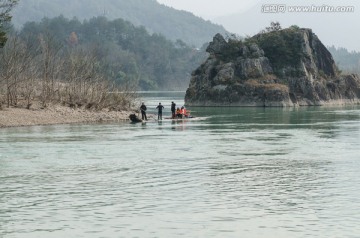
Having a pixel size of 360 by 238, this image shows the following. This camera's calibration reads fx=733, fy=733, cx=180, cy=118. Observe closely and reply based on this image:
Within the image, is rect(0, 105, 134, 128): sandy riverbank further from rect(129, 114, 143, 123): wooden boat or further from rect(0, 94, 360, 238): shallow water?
rect(0, 94, 360, 238): shallow water

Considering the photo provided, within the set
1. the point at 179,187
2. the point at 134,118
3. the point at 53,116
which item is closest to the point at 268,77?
the point at 134,118

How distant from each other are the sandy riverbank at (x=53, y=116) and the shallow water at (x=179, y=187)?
58.1 ft

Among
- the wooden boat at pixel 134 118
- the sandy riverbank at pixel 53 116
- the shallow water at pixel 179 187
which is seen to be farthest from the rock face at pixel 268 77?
the shallow water at pixel 179 187

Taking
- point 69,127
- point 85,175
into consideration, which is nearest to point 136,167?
point 85,175

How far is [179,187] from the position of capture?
92.4 ft

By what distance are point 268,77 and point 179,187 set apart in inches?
5128

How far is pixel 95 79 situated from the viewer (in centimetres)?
9575

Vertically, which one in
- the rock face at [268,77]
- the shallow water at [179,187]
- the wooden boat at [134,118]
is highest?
the rock face at [268,77]

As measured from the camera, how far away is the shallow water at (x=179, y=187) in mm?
21016

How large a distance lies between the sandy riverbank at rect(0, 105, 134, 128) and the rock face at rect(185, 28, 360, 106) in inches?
2666

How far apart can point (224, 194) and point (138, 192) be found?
3194 mm

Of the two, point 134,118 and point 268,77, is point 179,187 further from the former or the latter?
point 268,77

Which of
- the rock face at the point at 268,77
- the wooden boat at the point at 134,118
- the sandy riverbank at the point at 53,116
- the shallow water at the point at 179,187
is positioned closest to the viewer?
the shallow water at the point at 179,187

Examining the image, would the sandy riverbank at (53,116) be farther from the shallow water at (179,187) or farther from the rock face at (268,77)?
the rock face at (268,77)
